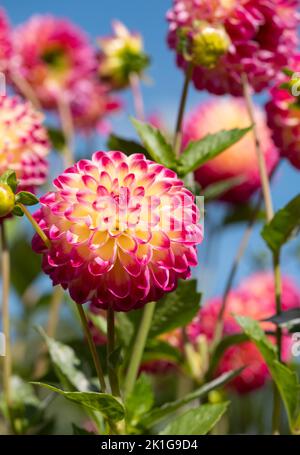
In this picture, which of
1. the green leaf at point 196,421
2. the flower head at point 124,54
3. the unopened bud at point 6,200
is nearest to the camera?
the unopened bud at point 6,200

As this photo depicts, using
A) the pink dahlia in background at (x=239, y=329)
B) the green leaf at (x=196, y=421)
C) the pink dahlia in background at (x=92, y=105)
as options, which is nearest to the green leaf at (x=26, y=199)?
the green leaf at (x=196, y=421)

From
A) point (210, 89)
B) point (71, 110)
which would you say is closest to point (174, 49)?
point (210, 89)

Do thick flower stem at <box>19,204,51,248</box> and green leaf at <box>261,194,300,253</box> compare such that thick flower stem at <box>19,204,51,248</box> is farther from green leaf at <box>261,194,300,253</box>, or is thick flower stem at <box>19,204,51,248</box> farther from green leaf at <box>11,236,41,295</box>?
green leaf at <box>11,236,41,295</box>

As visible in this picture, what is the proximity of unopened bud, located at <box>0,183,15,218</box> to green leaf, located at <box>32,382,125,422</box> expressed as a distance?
4.9 inches

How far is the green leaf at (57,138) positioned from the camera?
1.17 metres

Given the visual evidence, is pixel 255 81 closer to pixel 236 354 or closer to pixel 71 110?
pixel 236 354

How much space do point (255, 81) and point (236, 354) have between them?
0.40 m

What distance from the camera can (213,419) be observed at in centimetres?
65

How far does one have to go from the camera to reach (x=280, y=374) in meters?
0.66

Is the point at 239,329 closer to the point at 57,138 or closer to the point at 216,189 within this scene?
the point at 216,189

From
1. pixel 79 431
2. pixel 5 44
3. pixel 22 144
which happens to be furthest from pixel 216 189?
pixel 5 44

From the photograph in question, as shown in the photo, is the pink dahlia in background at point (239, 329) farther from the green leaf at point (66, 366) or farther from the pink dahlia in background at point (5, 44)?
the pink dahlia in background at point (5, 44)

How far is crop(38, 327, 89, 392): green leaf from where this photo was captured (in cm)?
70

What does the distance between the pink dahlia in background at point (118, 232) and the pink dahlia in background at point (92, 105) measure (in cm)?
101
